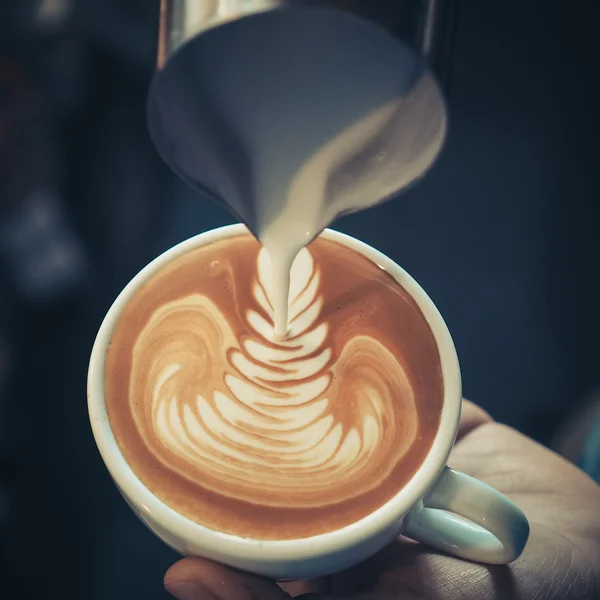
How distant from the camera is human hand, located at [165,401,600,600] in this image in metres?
0.75

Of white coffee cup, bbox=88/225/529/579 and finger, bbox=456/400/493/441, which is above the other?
white coffee cup, bbox=88/225/529/579

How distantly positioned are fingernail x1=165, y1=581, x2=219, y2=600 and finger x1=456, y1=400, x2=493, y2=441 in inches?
22.3

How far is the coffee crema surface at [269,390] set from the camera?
0.76 m

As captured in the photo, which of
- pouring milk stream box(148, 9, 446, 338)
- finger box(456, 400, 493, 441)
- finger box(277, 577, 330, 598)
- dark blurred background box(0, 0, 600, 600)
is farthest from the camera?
dark blurred background box(0, 0, 600, 600)

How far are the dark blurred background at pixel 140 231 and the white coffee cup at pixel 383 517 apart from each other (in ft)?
2.69

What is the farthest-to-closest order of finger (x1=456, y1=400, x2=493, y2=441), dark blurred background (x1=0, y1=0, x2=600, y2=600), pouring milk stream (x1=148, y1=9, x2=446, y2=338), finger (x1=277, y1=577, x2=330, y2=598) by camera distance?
1. dark blurred background (x1=0, y1=0, x2=600, y2=600)
2. finger (x1=456, y1=400, x2=493, y2=441)
3. finger (x1=277, y1=577, x2=330, y2=598)
4. pouring milk stream (x1=148, y1=9, x2=446, y2=338)

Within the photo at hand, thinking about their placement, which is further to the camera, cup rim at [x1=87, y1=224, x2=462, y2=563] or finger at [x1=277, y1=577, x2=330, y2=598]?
finger at [x1=277, y1=577, x2=330, y2=598]

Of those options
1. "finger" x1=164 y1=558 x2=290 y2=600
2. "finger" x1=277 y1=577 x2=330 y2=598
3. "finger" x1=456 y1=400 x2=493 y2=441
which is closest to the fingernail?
"finger" x1=164 y1=558 x2=290 y2=600

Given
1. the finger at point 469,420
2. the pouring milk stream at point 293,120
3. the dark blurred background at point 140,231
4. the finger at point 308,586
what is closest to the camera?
the pouring milk stream at point 293,120

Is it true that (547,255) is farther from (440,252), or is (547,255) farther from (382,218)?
(382,218)

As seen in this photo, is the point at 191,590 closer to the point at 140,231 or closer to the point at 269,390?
the point at 269,390

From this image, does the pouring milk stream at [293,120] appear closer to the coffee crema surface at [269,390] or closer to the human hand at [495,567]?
the coffee crema surface at [269,390]

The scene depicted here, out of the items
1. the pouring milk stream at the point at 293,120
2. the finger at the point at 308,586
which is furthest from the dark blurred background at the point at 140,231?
the pouring milk stream at the point at 293,120

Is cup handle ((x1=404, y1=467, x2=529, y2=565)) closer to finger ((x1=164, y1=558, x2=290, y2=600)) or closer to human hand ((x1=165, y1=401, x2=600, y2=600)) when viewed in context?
human hand ((x1=165, y1=401, x2=600, y2=600))
